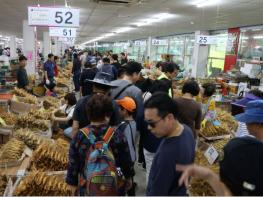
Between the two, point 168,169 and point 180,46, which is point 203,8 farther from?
point 180,46

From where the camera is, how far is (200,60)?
20.0 meters

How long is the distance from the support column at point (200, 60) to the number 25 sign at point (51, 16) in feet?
41.8

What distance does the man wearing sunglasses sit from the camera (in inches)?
85.6

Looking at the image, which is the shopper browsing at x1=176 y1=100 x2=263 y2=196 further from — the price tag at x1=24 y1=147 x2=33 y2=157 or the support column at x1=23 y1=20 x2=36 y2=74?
the support column at x1=23 y1=20 x2=36 y2=74

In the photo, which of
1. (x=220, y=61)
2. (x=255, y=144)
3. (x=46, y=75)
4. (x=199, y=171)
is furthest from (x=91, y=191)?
(x=220, y=61)

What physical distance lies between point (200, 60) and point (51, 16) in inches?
529

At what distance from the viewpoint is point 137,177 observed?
5.33 metres

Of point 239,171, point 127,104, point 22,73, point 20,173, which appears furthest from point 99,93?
point 22,73

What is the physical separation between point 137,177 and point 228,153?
12.8 feet

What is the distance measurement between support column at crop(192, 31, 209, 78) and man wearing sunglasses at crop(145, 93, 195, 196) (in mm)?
18111

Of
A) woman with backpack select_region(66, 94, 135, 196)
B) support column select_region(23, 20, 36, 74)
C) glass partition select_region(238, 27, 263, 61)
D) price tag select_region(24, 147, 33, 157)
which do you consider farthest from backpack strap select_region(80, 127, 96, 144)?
glass partition select_region(238, 27, 263, 61)

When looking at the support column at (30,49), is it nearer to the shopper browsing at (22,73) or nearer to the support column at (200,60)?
the shopper browsing at (22,73)

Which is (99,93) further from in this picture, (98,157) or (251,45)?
(251,45)

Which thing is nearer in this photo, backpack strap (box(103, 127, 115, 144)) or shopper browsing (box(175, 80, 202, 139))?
backpack strap (box(103, 127, 115, 144))
